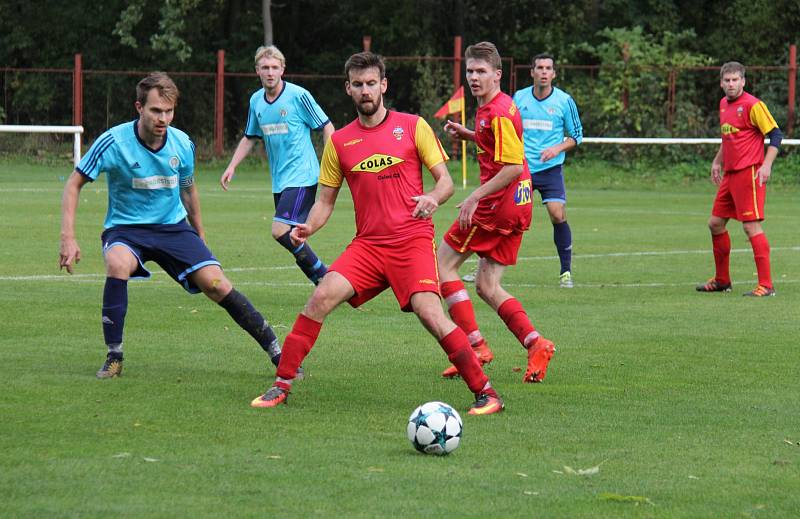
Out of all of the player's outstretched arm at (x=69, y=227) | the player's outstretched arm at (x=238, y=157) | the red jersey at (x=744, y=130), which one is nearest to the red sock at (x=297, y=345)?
the player's outstretched arm at (x=69, y=227)

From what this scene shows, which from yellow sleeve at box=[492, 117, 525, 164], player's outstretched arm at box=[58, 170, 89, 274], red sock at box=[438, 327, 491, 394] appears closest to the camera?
red sock at box=[438, 327, 491, 394]

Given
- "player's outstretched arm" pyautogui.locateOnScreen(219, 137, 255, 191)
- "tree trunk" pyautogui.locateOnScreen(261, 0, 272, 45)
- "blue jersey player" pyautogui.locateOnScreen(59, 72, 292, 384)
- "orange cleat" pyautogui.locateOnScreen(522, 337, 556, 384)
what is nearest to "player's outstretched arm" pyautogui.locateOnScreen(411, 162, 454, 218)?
"orange cleat" pyautogui.locateOnScreen(522, 337, 556, 384)

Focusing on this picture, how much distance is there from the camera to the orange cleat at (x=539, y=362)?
7957 mm

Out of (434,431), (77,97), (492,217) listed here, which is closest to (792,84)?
(77,97)

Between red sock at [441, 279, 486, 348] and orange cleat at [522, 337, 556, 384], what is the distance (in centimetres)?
51

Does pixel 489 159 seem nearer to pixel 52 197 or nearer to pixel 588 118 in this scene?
pixel 52 197

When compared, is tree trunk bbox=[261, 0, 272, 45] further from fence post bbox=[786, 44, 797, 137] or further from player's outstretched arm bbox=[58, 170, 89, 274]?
player's outstretched arm bbox=[58, 170, 89, 274]

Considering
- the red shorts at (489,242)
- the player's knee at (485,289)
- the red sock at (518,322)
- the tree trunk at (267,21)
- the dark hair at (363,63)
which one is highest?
the tree trunk at (267,21)

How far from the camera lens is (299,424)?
6.69 m

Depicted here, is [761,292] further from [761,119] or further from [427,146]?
[427,146]

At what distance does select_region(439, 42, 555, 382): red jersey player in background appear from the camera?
7.85m

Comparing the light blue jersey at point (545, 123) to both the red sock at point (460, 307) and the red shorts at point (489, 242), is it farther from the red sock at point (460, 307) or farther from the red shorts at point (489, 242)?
the red sock at point (460, 307)

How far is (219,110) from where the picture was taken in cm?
3472

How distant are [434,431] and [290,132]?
20.3ft
